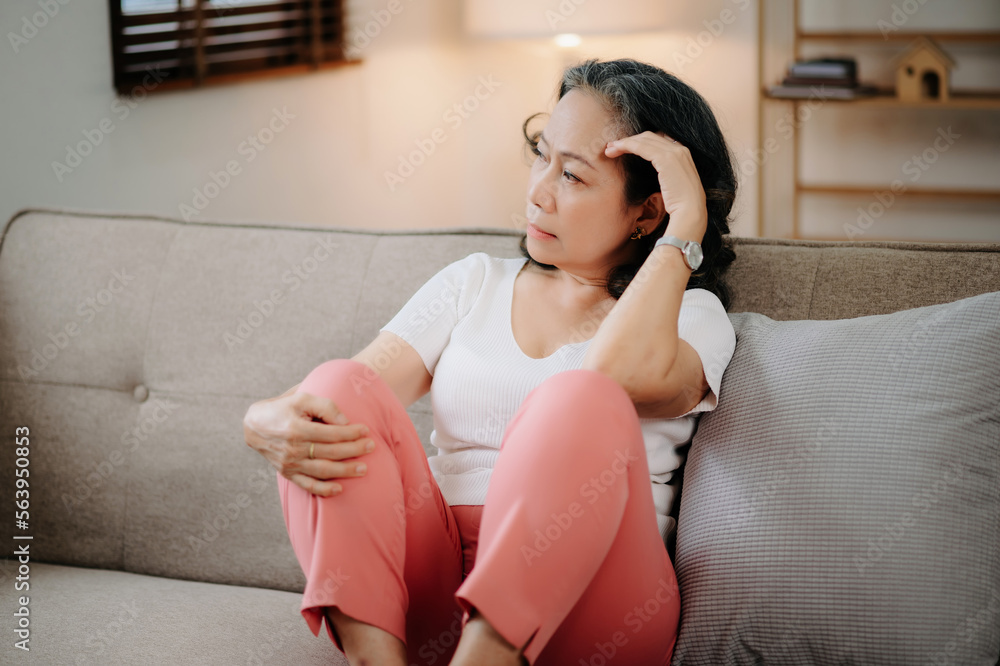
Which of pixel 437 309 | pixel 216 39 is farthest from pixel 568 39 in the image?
pixel 437 309

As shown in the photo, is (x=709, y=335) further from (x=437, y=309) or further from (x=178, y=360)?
(x=178, y=360)

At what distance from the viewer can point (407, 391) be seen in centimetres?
126

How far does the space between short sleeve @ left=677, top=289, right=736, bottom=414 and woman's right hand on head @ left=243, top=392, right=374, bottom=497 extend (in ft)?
1.42

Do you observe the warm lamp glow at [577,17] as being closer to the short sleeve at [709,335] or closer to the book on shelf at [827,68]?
the book on shelf at [827,68]

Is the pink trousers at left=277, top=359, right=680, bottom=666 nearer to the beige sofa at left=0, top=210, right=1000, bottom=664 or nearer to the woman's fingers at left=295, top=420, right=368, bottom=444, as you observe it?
the woman's fingers at left=295, top=420, right=368, bottom=444

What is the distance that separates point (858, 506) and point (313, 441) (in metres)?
0.60

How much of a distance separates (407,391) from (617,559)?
430mm

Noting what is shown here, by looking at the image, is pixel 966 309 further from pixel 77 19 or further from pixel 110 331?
pixel 77 19

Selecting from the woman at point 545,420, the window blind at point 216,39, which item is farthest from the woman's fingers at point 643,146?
the window blind at point 216,39

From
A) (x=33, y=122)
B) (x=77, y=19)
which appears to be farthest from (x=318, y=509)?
(x=77, y=19)

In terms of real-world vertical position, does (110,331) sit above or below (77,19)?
below

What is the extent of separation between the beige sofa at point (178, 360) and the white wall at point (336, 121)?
2.50 feet

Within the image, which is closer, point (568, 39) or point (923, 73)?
point (923, 73)

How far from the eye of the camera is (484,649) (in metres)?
0.83
